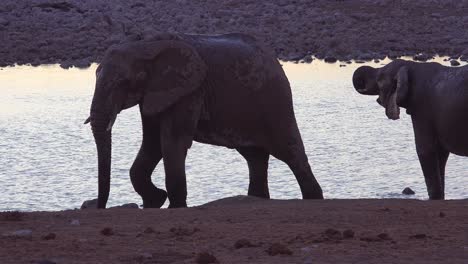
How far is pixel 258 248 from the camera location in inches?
331

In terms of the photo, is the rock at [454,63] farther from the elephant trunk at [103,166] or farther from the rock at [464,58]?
the elephant trunk at [103,166]

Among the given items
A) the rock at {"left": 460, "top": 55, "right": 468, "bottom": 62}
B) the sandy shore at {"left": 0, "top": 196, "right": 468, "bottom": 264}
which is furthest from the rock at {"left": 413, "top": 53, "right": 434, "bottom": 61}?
the sandy shore at {"left": 0, "top": 196, "right": 468, "bottom": 264}

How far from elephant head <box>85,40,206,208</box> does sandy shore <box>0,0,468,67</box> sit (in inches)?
801

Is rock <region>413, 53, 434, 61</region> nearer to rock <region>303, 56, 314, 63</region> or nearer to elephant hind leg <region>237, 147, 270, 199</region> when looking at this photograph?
rock <region>303, 56, 314, 63</region>

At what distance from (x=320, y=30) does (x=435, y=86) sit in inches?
1050

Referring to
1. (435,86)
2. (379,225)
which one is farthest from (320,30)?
(379,225)

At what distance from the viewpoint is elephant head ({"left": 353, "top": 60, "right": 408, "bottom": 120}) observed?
508 inches

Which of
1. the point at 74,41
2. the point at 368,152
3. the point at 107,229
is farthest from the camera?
the point at 74,41

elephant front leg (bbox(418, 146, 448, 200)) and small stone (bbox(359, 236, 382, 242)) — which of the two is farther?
elephant front leg (bbox(418, 146, 448, 200))

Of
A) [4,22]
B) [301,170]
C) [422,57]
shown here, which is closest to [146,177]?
[301,170]

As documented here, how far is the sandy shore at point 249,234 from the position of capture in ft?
26.7

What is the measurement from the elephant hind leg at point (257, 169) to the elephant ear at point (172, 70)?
1127 millimetres

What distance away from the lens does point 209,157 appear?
17344 millimetres

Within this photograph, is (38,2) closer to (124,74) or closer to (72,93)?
(72,93)
